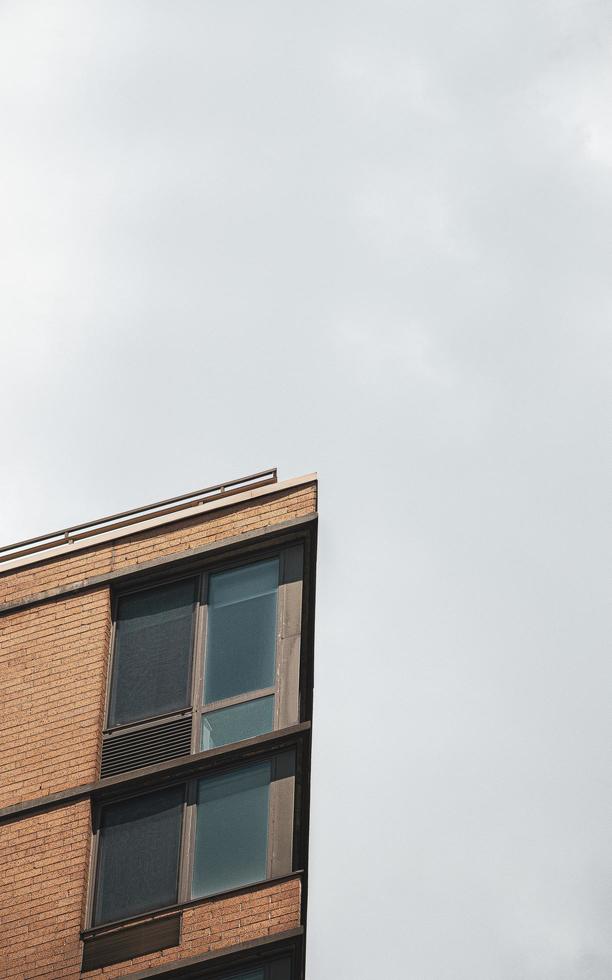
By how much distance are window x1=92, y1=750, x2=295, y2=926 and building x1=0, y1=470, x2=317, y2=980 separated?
0.07ft

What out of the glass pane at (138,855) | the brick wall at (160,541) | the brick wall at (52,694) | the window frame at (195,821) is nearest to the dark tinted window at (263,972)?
the window frame at (195,821)

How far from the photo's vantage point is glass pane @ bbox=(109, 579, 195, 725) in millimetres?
22031

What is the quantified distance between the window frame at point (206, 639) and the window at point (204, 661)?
1 cm

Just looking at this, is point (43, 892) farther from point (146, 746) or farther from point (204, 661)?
point (204, 661)

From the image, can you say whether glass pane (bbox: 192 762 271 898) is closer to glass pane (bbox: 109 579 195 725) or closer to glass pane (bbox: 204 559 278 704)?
glass pane (bbox: 204 559 278 704)

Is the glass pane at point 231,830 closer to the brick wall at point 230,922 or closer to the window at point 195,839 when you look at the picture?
the window at point 195,839

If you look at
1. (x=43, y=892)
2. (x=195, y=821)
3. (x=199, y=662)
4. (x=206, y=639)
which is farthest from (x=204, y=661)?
(x=43, y=892)

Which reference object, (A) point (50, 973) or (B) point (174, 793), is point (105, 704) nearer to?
(B) point (174, 793)

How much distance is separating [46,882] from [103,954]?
1.19m

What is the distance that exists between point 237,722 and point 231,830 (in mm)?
1465

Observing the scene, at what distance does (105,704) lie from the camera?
72.3 ft

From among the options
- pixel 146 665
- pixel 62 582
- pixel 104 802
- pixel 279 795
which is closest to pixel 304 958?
pixel 279 795

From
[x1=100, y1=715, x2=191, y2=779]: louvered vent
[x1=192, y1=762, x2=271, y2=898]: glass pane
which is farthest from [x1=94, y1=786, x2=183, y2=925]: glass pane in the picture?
[x1=100, y1=715, x2=191, y2=779]: louvered vent

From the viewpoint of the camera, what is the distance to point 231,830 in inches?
820
